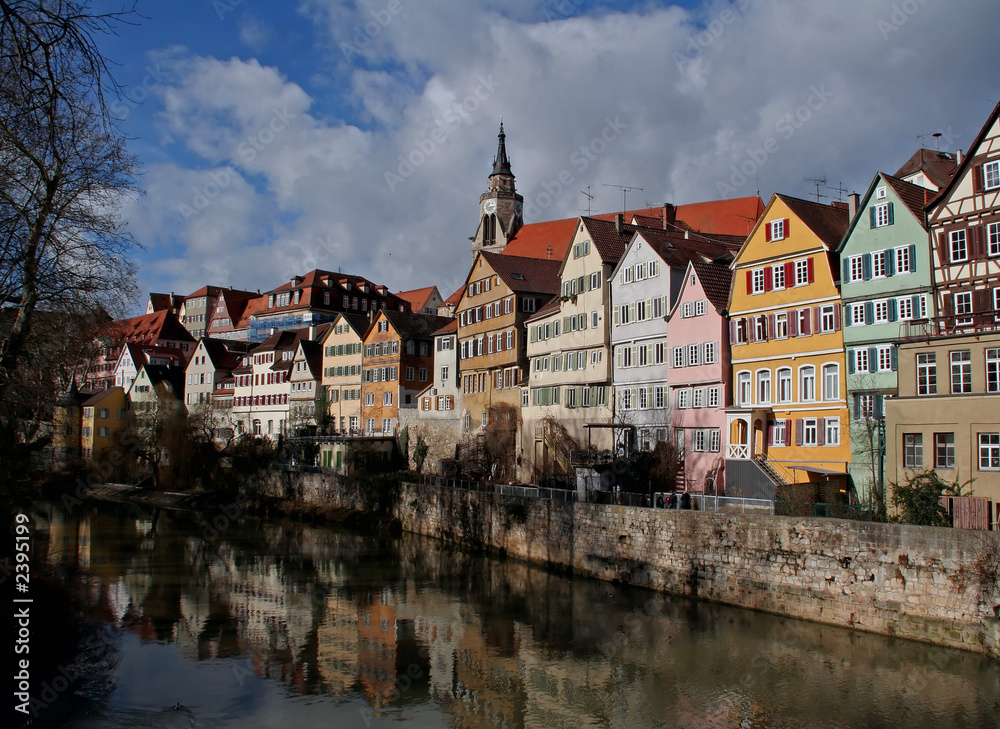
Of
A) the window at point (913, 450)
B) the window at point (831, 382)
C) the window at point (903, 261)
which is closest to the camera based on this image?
the window at point (913, 450)

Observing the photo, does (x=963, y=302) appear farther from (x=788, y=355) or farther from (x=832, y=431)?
(x=788, y=355)

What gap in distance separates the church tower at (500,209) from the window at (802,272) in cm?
5951

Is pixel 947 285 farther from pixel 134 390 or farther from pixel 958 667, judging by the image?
pixel 134 390

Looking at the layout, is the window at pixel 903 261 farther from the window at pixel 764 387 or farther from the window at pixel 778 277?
the window at pixel 764 387

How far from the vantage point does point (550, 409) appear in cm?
4022

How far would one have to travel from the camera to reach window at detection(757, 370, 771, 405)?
2969 cm

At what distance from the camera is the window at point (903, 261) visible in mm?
25295

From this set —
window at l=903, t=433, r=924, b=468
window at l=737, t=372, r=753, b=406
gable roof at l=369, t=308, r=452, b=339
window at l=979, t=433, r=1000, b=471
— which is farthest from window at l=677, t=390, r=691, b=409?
gable roof at l=369, t=308, r=452, b=339

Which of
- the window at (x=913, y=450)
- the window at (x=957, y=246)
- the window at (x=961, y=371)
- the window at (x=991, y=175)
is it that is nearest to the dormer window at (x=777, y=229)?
the window at (x=957, y=246)

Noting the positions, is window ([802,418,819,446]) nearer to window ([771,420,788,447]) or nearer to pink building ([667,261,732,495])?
window ([771,420,788,447])

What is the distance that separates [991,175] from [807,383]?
27.8 ft

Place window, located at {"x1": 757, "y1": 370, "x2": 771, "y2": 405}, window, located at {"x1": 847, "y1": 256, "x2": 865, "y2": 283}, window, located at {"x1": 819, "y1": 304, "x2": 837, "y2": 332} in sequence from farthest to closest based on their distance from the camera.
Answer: window, located at {"x1": 757, "y1": 370, "x2": 771, "y2": 405}
window, located at {"x1": 819, "y1": 304, "x2": 837, "y2": 332}
window, located at {"x1": 847, "y1": 256, "x2": 865, "y2": 283}

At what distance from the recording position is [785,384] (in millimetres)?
29000

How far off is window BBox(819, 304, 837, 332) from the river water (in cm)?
1035
